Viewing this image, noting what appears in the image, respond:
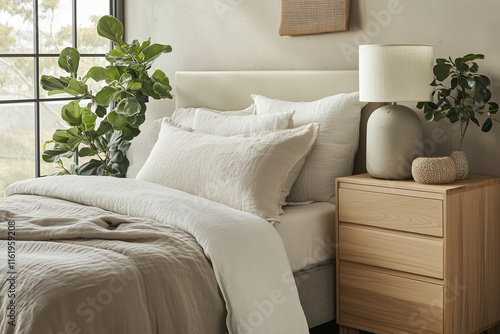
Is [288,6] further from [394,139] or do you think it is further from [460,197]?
[460,197]

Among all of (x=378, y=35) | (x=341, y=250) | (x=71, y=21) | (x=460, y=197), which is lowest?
(x=341, y=250)

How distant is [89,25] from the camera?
4.60 metres

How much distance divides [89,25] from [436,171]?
2.88 meters

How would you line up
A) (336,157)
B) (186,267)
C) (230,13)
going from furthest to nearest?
(230,13) → (336,157) → (186,267)

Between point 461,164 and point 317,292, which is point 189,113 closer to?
point 317,292

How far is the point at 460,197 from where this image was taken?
252 cm

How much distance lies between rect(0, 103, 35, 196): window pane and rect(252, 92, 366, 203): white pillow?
210cm

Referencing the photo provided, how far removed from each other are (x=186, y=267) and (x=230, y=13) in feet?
6.96

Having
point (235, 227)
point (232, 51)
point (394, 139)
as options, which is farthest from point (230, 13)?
point (235, 227)

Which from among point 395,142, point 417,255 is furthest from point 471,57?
point 417,255

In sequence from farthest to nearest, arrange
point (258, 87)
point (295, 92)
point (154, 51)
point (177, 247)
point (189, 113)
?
point (154, 51) < point (189, 113) < point (258, 87) < point (295, 92) < point (177, 247)

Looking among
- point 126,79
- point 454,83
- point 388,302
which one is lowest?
point 388,302

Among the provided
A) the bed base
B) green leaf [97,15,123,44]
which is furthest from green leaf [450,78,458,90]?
green leaf [97,15,123,44]

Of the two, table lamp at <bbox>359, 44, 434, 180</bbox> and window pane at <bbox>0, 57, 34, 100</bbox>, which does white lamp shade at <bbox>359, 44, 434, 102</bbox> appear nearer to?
table lamp at <bbox>359, 44, 434, 180</bbox>
